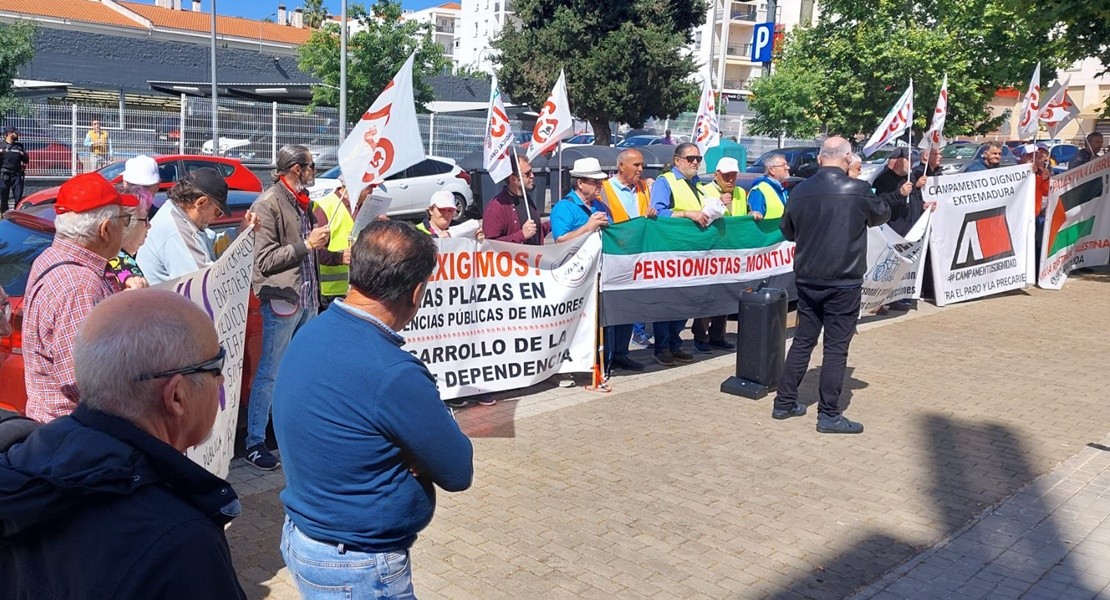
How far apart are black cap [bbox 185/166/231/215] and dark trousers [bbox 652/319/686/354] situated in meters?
4.59

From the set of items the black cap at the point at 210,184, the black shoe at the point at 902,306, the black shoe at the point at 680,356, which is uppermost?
the black cap at the point at 210,184

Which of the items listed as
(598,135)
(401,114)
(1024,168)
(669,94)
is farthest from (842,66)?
(401,114)

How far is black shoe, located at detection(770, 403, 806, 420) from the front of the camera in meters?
7.41

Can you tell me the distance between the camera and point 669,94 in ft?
126

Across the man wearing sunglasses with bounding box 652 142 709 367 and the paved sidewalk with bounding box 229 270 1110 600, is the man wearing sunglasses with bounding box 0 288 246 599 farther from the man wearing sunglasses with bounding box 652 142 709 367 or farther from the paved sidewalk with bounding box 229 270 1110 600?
the man wearing sunglasses with bounding box 652 142 709 367

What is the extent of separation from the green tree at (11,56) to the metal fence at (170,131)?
73 centimetres

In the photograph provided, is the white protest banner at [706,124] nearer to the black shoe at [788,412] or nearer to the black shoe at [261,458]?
the black shoe at [788,412]

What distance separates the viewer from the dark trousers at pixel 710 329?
9.75m

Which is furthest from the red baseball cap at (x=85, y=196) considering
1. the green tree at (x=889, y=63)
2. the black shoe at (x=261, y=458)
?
the green tree at (x=889, y=63)

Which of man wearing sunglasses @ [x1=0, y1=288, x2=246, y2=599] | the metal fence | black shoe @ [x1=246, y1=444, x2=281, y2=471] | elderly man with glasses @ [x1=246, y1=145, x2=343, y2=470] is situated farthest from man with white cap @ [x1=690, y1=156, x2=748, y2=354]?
the metal fence

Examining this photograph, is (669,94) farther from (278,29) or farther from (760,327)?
(278,29)

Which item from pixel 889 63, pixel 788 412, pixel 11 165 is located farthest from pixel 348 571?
pixel 889 63

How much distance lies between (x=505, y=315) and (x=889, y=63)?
24.3 metres

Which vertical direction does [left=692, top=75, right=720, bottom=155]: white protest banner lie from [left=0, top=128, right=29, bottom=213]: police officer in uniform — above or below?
above
